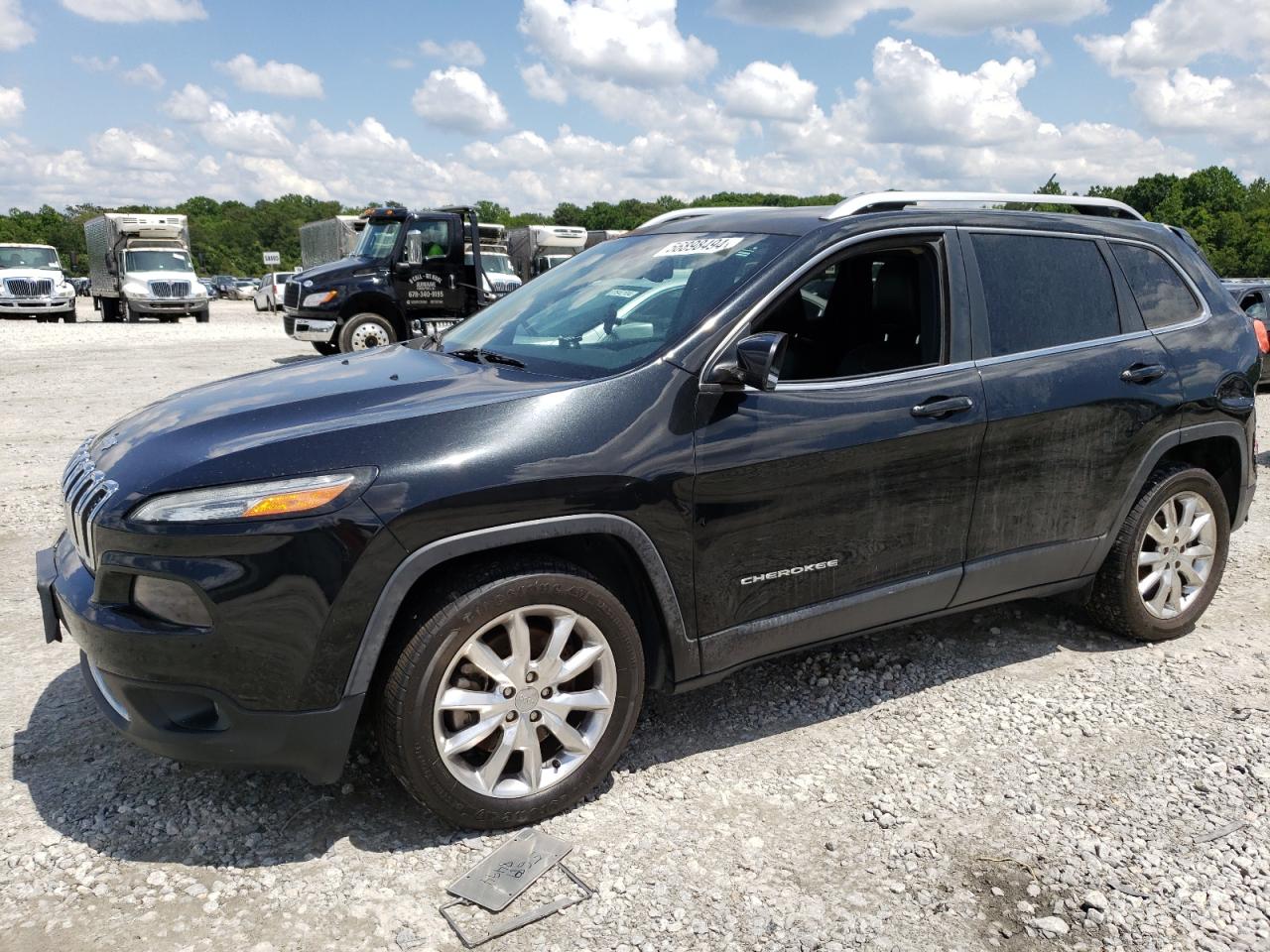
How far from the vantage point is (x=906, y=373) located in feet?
11.6

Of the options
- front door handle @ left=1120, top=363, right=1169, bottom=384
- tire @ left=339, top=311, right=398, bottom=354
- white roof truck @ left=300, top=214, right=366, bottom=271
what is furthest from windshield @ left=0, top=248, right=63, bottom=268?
front door handle @ left=1120, top=363, right=1169, bottom=384

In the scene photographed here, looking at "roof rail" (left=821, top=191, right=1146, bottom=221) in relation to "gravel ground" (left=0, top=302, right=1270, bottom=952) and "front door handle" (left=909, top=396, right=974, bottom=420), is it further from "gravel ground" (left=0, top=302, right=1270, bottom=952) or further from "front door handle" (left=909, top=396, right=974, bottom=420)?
"gravel ground" (left=0, top=302, right=1270, bottom=952)

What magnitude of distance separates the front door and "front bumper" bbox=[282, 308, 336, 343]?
1152cm

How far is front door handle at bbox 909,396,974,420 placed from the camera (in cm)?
346

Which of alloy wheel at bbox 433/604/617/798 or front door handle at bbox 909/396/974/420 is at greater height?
front door handle at bbox 909/396/974/420

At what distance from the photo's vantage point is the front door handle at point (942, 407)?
346 centimetres

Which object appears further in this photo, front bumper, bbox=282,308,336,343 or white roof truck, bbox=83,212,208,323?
white roof truck, bbox=83,212,208,323

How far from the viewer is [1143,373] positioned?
4.03m

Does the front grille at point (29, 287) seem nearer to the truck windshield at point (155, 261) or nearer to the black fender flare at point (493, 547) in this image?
the truck windshield at point (155, 261)

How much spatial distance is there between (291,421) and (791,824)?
1918 mm

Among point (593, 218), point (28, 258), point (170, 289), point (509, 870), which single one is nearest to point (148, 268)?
point (170, 289)

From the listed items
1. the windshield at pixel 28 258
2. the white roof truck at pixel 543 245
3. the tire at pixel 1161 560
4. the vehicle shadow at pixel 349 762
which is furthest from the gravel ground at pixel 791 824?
the windshield at pixel 28 258

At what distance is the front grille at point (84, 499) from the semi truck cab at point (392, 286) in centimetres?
1136

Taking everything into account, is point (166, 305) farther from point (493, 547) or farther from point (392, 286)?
point (493, 547)
